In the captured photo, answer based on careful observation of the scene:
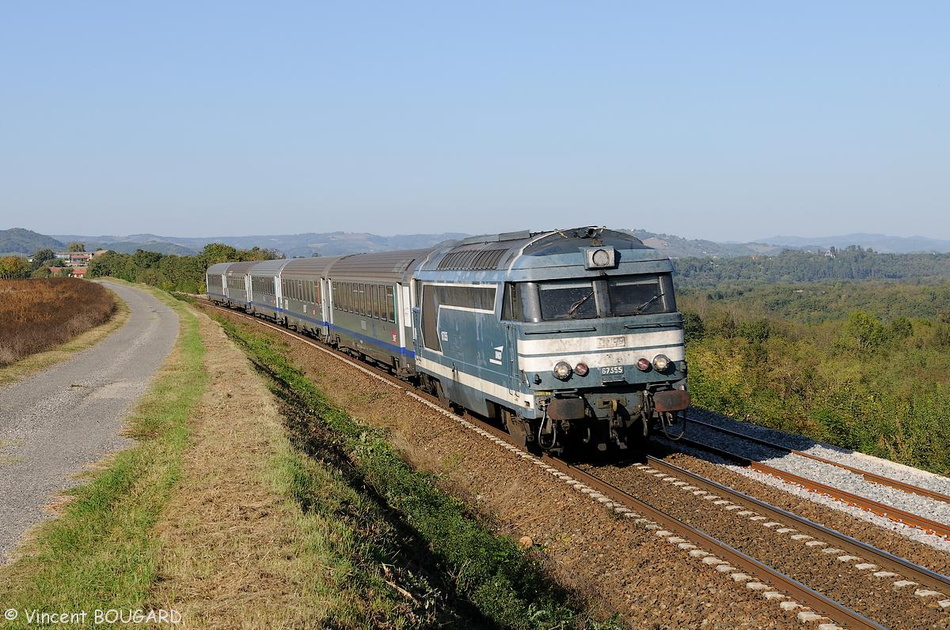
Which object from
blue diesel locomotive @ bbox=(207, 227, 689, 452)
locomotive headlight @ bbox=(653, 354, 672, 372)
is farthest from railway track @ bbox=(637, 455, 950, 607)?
locomotive headlight @ bbox=(653, 354, 672, 372)

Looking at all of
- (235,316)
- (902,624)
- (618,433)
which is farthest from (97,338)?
(902,624)

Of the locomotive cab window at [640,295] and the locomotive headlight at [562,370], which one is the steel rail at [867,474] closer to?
the locomotive cab window at [640,295]

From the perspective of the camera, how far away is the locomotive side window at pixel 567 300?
13.0 m

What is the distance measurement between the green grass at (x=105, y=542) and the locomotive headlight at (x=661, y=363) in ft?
24.5

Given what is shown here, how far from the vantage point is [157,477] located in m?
11.8

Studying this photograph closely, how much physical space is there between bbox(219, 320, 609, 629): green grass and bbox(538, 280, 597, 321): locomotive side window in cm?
340

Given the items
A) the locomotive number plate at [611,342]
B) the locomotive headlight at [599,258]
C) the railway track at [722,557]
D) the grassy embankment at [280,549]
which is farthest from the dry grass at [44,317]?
the locomotive number plate at [611,342]

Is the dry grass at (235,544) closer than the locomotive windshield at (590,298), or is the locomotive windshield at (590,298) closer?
the dry grass at (235,544)

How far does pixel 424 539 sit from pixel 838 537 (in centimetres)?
521

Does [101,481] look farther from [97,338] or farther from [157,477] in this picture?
[97,338]

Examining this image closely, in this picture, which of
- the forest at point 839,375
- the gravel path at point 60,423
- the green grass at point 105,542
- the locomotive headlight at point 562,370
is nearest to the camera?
the green grass at point 105,542

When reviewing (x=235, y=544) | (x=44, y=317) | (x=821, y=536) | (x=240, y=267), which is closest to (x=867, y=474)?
(x=821, y=536)

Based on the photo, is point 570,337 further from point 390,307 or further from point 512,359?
point 390,307

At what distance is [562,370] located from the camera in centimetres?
1261
